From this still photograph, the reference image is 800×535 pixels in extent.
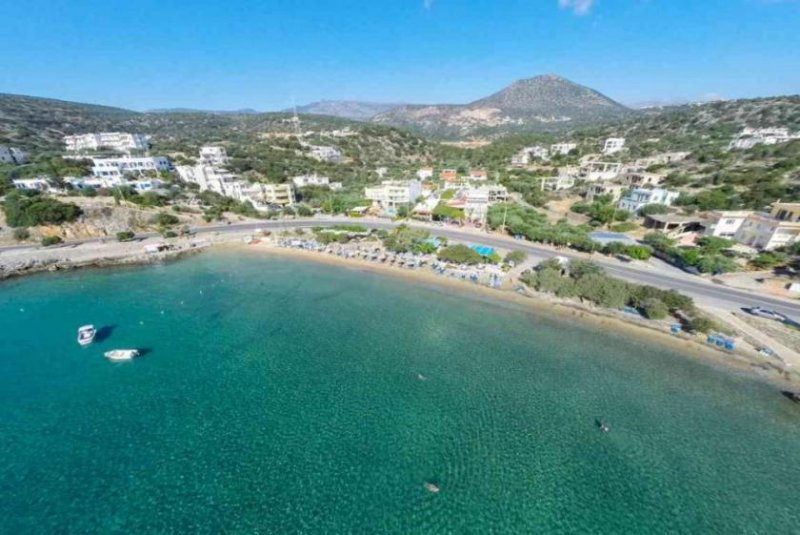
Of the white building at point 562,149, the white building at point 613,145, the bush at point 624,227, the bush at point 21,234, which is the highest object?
the white building at point 613,145

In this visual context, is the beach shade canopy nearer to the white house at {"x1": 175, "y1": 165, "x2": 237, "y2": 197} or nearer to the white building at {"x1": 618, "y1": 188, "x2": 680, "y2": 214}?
the white building at {"x1": 618, "y1": 188, "x2": 680, "y2": 214}

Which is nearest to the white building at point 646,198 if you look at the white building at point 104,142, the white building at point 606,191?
the white building at point 606,191

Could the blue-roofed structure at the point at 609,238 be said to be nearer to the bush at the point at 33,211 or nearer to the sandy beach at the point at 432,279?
the sandy beach at the point at 432,279

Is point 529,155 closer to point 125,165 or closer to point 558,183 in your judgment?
point 558,183

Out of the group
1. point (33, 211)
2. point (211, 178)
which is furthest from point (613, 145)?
point (33, 211)

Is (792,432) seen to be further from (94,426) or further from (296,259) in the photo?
(296,259)

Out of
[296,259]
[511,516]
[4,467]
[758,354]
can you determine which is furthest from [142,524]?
[758,354]
